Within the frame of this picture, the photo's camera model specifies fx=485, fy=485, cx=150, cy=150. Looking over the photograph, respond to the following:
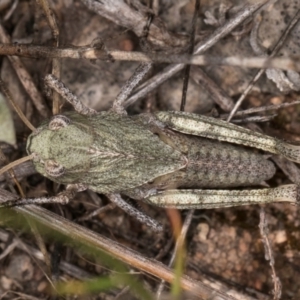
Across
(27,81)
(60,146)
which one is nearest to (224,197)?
(60,146)

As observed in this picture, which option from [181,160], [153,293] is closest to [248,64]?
[181,160]

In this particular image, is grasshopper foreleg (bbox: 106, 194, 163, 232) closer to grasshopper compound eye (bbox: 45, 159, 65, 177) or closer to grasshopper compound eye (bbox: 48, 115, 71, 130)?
grasshopper compound eye (bbox: 45, 159, 65, 177)

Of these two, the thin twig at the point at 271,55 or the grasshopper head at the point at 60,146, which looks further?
the thin twig at the point at 271,55

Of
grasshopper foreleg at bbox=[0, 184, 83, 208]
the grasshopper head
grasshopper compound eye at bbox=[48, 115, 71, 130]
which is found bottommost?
grasshopper foreleg at bbox=[0, 184, 83, 208]

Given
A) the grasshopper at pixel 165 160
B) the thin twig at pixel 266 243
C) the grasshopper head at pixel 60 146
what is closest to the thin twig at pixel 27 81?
the grasshopper at pixel 165 160

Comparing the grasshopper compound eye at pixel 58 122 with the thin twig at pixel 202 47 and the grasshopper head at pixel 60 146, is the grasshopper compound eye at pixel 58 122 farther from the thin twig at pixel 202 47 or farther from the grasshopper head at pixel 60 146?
the thin twig at pixel 202 47

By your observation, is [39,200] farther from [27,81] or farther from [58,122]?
[27,81]

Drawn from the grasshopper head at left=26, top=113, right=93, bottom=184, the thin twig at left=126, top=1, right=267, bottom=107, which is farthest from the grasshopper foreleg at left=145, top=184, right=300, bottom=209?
the thin twig at left=126, top=1, right=267, bottom=107
